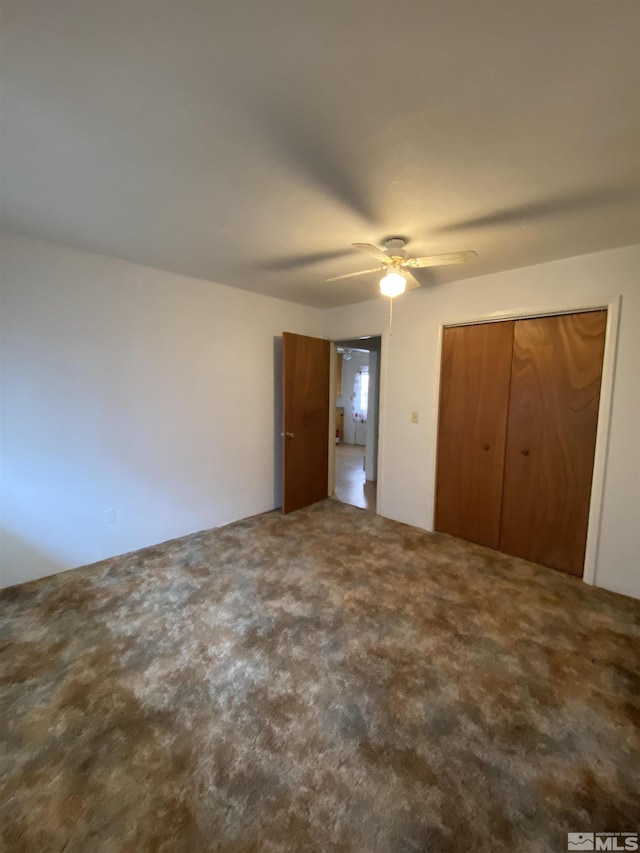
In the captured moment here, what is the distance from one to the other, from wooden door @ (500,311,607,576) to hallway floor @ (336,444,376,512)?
1.60m

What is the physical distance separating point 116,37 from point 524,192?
171 centimetres

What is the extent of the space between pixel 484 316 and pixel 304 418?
6.58ft

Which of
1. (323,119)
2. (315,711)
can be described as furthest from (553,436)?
(323,119)

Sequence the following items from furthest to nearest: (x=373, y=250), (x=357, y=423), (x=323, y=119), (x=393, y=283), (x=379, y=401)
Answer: (x=357, y=423)
(x=379, y=401)
(x=393, y=283)
(x=373, y=250)
(x=323, y=119)

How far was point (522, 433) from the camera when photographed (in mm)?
2855

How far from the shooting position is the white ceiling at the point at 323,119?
3.06 feet

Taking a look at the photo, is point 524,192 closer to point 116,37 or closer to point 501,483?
point 116,37

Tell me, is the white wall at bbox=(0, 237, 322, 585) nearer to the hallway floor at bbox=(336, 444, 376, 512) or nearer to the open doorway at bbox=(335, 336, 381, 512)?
the hallway floor at bbox=(336, 444, 376, 512)

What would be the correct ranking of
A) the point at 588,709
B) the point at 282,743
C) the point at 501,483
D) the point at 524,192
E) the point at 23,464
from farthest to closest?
the point at 501,483 → the point at 23,464 → the point at 524,192 → the point at 588,709 → the point at 282,743

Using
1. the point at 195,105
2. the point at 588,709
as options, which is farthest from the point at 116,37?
the point at 588,709

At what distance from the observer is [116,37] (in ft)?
3.19

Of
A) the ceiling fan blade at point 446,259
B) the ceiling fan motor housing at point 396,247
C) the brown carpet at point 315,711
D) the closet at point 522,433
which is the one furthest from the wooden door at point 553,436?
the ceiling fan motor housing at point 396,247

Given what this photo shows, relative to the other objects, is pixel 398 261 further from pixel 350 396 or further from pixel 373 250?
pixel 350 396

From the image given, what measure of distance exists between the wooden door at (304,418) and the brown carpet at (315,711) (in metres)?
1.33
